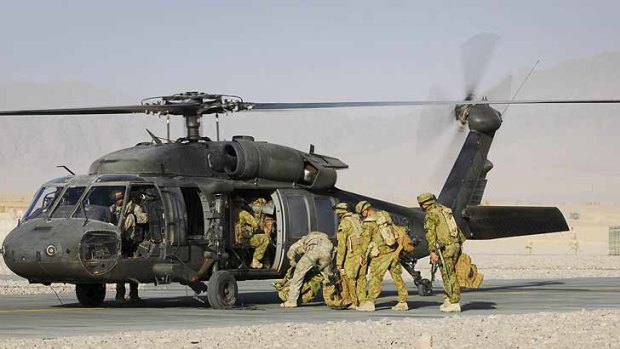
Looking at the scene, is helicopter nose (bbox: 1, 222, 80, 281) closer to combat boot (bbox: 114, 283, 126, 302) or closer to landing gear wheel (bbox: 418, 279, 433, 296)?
combat boot (bbox: 114, 283, 126, 302)

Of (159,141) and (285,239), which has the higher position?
(159,141)

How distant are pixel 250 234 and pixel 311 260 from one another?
145 centimetres

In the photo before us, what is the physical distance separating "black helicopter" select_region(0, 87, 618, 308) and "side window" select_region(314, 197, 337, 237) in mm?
17

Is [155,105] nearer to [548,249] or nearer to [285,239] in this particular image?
[285,239]

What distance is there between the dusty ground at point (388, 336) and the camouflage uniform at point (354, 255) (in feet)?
10.2

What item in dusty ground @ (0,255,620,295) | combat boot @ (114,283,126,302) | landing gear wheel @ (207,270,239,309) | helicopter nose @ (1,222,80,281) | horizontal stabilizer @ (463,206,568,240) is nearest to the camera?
helicopter nose @ (1,222,80,281)

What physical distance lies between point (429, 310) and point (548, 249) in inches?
1519

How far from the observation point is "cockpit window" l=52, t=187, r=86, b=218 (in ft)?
59.5

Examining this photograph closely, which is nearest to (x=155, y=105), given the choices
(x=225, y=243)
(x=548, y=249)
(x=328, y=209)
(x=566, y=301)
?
(x=225, y=243)

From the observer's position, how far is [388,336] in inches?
519

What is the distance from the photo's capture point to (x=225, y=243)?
19.4 meters

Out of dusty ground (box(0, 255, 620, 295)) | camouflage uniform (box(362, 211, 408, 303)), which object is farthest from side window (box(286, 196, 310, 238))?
dusty ground (box(0, 255, 620, 295))

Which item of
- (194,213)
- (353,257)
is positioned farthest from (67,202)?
(353,257)

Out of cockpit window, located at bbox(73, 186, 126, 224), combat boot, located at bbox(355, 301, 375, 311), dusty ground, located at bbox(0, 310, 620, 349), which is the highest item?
cockpit window, located at bbox(73, 186, 126, 224)
